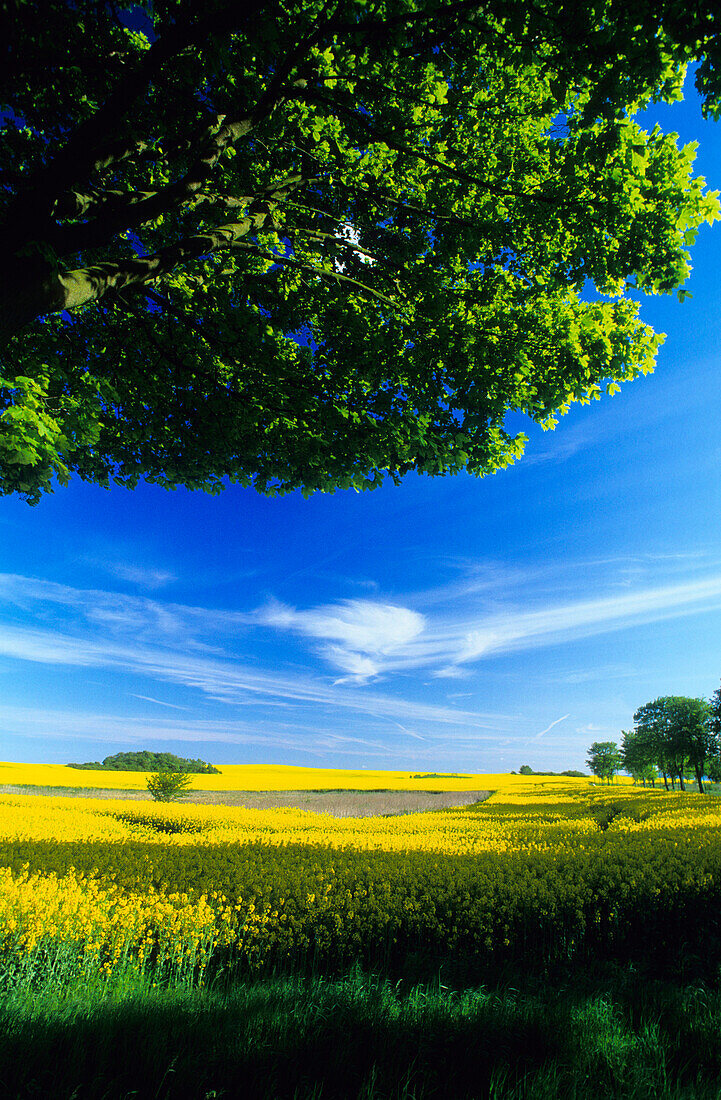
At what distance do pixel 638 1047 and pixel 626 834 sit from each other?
31.2 feet

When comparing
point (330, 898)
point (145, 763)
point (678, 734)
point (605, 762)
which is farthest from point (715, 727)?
point (145, 763)

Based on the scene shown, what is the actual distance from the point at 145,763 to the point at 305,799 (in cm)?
2795

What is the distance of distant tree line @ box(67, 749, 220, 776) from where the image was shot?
175 feet

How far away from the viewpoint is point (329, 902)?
239 inches

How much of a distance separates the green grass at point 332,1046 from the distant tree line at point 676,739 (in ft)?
140

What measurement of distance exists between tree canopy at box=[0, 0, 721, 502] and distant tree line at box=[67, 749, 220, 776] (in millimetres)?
55253

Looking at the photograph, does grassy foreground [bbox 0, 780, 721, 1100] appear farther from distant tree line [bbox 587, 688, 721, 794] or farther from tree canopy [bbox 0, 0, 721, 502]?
distant tree line [bbox 587, 688, 721, 794]

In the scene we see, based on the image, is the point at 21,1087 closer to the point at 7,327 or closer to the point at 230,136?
the point at 7,327

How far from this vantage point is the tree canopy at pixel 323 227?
380 centimetres

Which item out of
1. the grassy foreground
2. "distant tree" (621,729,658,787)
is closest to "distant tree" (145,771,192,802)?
the grassy foreground

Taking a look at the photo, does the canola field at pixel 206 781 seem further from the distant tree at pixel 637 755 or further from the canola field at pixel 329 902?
the canola field at pixel 329 902

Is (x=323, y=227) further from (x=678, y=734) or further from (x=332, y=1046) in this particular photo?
(x=678, y=734)

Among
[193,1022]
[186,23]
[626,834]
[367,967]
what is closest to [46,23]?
[186,23]

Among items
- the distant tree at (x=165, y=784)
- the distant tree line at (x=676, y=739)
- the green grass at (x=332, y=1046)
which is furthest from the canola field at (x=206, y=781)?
the green grass at (x=332, y=1046)
